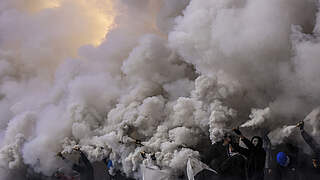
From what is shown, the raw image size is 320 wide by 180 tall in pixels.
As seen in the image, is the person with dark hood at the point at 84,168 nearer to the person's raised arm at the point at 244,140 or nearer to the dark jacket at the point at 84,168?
the dark jacket at the point at 84,168

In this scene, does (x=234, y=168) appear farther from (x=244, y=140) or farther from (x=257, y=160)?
(x=244, y=140)

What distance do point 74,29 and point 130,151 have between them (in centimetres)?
842

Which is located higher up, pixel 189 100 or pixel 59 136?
pixel 59 136

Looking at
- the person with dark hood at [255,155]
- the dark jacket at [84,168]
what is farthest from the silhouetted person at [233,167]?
the dark jacket at [84,168]

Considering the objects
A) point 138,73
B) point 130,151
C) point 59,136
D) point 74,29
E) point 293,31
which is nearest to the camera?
point 293,31

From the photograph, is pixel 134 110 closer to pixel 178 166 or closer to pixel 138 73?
pixel 138 73

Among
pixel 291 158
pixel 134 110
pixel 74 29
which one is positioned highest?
pixel 74 29

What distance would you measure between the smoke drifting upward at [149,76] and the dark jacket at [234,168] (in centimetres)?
63

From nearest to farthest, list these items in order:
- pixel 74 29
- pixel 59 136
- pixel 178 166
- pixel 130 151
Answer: pixel 178 166 < pixel 130 151 < pixel 59 136 < pixel 74 29

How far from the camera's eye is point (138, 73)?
1103 centimetres

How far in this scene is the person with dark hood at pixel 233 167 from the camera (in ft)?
26.2

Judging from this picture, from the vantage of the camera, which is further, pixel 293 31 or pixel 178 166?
pixel 178 166

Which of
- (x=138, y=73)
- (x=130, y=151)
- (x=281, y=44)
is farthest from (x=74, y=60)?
(x=281, y=44)

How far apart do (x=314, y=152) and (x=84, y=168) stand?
7.85m
